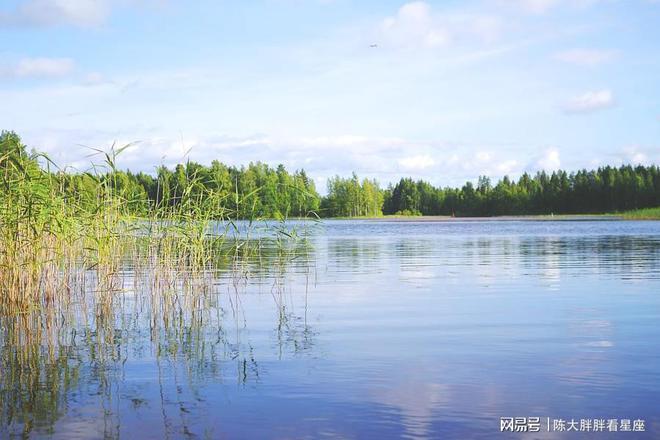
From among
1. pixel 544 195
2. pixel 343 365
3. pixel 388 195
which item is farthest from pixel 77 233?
pixel 388 195

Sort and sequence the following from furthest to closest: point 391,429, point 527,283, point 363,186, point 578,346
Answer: point 363,186 → point 527,283 → point 578,346 → point 391,429

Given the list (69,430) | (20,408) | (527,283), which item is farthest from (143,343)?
(527,283)

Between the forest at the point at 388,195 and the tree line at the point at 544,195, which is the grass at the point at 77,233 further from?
the tree line at the point at 544,195

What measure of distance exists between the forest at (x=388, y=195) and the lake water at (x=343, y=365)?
6.75ft

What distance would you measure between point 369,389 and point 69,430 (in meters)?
2.92

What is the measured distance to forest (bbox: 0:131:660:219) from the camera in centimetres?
1422

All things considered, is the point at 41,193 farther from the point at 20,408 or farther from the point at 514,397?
the point at 514,397

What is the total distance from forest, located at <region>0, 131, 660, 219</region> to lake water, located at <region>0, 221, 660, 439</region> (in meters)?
2.06

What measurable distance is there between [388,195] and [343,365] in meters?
191

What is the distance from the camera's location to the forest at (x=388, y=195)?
1422 centimetres

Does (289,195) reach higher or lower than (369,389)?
→ higher

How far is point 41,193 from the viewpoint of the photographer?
12.7m

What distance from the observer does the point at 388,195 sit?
19938 centimetres

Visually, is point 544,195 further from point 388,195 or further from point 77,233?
point 77,233
